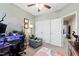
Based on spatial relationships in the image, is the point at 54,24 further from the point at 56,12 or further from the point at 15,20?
the point at 15,20

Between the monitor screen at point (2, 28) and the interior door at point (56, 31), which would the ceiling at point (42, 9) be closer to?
the interior door at point (56, 31)

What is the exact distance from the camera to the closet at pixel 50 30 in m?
2.19

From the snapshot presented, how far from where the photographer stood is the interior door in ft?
7.18

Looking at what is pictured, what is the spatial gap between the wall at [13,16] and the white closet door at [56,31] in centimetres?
45

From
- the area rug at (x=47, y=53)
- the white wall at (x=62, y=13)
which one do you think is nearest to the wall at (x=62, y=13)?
the white wall at (x=62, y=13)

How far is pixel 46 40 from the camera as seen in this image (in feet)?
7.31

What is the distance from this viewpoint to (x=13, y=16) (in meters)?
2.11

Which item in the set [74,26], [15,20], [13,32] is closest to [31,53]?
[13,32]

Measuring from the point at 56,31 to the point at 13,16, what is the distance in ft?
2.97

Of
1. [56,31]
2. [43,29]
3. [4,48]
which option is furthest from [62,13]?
[4,48]

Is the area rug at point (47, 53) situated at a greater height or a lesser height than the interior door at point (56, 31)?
lesser

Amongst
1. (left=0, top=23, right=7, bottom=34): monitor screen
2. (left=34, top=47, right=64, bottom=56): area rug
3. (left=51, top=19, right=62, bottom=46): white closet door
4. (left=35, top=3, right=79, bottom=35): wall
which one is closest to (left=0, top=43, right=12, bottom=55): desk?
(left=0, top=23, right=7, bottom=34): monitor screen

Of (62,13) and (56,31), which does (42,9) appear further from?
(56,31)

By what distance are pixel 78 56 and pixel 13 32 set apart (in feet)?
4.41
